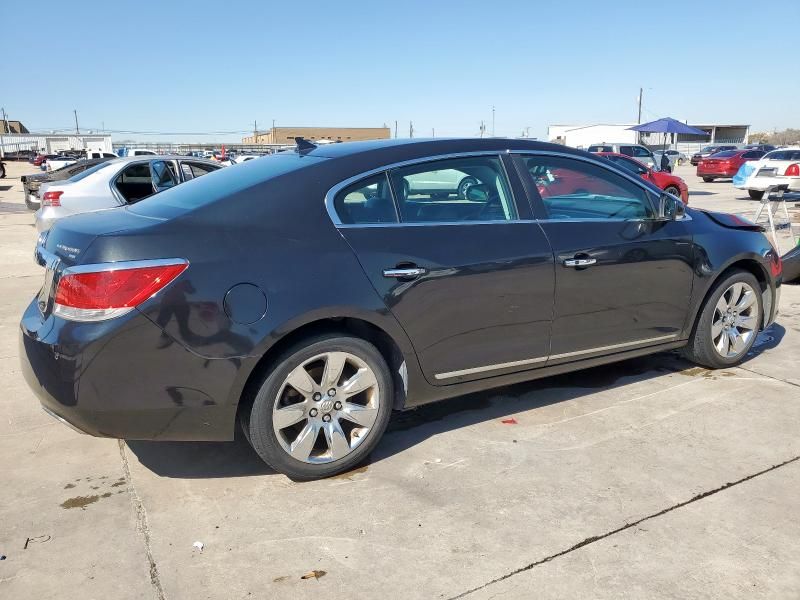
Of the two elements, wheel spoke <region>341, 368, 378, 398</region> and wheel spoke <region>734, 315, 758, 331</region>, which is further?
wheel spoke <region>734, 315, 758, 331</region>

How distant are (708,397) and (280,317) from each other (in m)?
2.90

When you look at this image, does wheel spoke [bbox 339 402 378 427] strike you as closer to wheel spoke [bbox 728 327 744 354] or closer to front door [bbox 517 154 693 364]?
front door [bbox 517 154 693 364]

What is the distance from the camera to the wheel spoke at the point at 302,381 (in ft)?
10.0

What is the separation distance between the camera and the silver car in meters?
9.69

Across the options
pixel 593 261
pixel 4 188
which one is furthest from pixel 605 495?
pixel 4 188

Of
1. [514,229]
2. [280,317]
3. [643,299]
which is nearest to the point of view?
[280,317]

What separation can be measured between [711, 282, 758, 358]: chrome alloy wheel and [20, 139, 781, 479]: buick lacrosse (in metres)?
0.39

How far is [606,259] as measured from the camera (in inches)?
154

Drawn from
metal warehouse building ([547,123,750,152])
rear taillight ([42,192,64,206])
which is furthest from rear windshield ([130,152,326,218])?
metal warehouse building ([547,123,750,152])

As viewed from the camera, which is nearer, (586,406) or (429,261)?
(429,261)

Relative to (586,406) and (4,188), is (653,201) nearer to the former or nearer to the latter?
(586,406)

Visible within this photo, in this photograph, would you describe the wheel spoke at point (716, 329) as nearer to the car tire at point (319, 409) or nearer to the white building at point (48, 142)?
the car tire at point (319, 409)

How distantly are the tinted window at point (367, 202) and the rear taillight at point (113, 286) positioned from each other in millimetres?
866

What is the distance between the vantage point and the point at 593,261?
3850 mm
